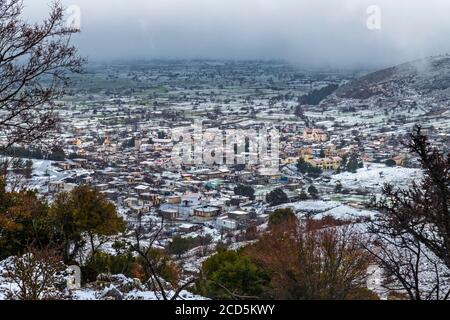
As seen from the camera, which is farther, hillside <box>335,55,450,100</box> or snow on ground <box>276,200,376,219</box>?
hillside <box>335,55,450,100</box>

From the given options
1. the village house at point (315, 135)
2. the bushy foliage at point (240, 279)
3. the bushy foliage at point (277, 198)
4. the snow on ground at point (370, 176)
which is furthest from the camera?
the village house at point (315, 135)

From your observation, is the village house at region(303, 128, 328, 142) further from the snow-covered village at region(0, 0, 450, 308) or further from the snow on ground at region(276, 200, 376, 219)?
the snow on ground at region(276, 200, 376, 219)

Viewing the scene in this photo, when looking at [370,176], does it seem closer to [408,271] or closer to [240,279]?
[240,279]

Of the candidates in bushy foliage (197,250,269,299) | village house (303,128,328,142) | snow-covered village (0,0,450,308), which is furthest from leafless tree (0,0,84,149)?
village house (303,128,328,142)

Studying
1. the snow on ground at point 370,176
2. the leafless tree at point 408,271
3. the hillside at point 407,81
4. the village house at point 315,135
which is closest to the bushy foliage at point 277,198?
the snow on ground at point 370,176

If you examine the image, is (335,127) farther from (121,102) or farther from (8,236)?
(8,236)

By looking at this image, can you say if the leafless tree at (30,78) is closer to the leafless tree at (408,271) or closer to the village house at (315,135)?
the leafless tree at (408,271)

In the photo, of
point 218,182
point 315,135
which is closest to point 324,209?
point 218,182
